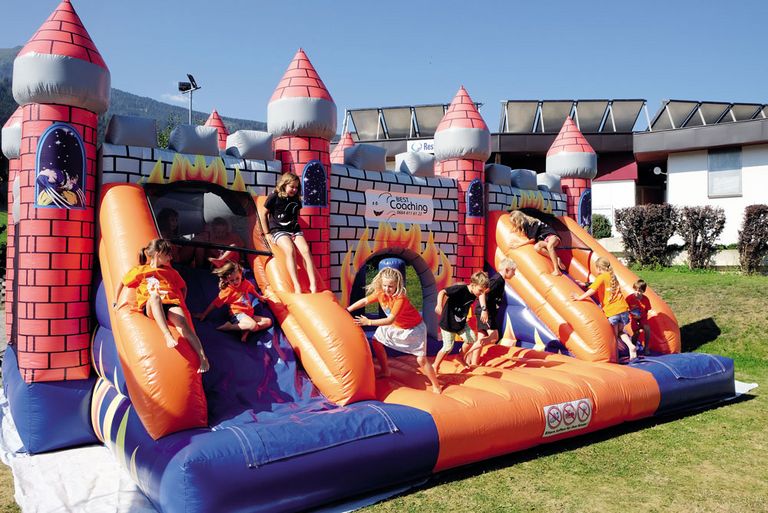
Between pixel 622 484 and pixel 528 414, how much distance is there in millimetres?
781

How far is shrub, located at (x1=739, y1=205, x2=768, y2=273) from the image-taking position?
12961 mm

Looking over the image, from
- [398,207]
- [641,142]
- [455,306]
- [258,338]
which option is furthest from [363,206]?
[641,142]

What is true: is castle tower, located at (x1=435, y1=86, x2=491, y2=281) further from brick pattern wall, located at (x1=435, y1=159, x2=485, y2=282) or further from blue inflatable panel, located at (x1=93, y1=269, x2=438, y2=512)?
blue inflatable panel, located at (x1=93, y1=269, x2=438, y2=512)

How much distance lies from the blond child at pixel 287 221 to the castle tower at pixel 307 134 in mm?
523

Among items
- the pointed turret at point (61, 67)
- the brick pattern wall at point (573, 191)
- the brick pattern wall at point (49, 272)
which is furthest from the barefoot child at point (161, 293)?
the brick pattern wall at point (573, 191)

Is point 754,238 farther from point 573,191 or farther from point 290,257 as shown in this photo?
point 290,257

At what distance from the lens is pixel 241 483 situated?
3395 mm

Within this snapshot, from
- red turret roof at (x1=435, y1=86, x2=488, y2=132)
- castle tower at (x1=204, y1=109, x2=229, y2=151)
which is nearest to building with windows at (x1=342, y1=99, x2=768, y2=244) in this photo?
castle tower at (x1=204, y1=109, x2=229, y2=151)

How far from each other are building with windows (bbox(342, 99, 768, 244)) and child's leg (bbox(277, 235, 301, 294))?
1091cm

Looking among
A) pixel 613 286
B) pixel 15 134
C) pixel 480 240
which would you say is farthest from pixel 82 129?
pixel 613 286

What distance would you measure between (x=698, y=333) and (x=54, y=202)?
845 cm

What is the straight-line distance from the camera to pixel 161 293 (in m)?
4.04

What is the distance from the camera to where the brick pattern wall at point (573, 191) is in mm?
9180

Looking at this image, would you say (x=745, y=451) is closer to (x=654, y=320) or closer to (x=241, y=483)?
(x=654, y=320)
